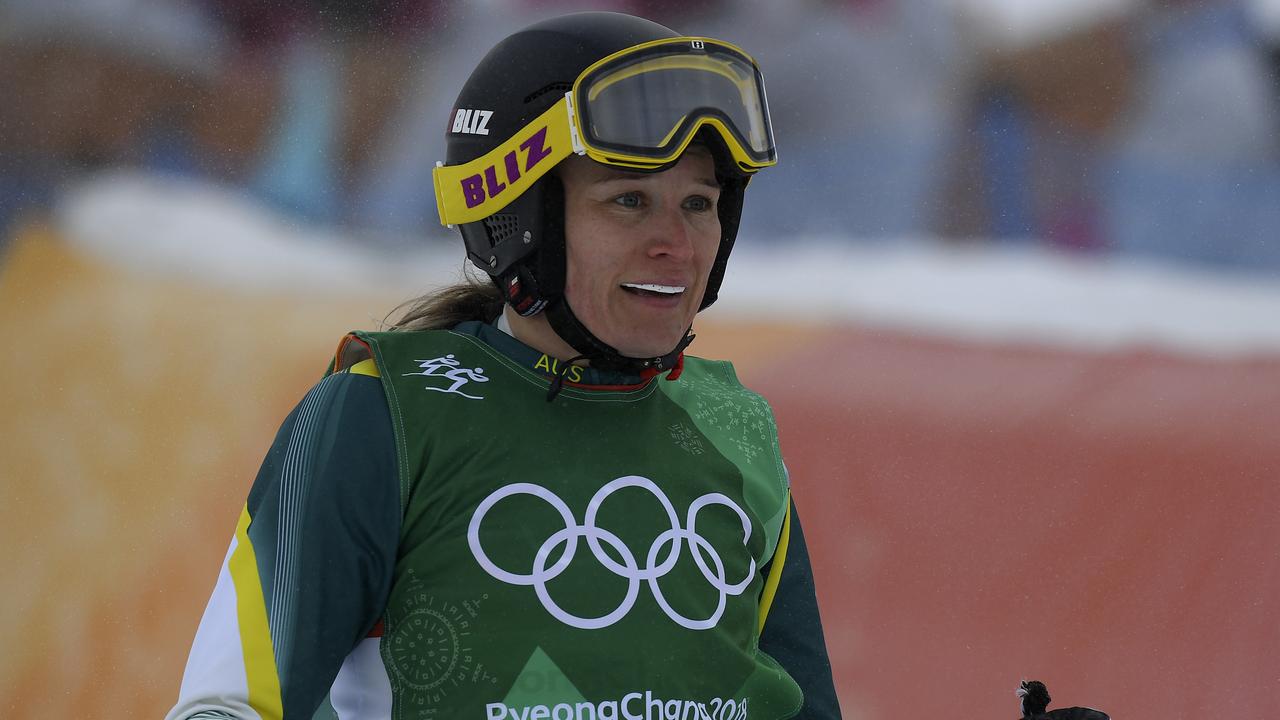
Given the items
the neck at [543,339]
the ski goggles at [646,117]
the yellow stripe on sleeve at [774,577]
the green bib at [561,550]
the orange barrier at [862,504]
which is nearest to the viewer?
the green bib at [561,550]

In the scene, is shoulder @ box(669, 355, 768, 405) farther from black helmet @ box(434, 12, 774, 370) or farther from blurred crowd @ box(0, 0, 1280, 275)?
blurred crowd @ box(0, 0, 1280, 275)

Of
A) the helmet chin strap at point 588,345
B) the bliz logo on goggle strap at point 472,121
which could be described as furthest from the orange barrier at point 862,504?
the helmet chin strap at point 588,345

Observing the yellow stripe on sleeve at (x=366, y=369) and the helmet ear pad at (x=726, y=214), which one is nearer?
the yellow stripe on sleeve at (x=366, y=369)

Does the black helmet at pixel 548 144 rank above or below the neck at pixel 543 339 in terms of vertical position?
above

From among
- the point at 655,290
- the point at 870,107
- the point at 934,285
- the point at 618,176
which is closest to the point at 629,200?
the point at 618,176

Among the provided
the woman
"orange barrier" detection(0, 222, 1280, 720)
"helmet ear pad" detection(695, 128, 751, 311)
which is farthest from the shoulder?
"orange barrier" detection(0, 222, 1280, 720)

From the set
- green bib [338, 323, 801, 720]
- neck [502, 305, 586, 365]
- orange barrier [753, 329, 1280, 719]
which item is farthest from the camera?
orange barrier [753, 329, 1280, 719]

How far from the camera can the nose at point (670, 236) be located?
6.57 feet

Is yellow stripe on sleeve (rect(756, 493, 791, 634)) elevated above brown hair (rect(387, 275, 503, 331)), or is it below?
below

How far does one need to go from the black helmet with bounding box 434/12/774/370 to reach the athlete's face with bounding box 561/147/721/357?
3cm

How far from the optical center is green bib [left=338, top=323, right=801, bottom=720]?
5.99 ft

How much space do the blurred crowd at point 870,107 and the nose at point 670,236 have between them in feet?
14.7

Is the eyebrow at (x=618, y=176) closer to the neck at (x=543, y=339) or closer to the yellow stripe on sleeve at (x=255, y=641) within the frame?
the neck at (x=543, y=339)

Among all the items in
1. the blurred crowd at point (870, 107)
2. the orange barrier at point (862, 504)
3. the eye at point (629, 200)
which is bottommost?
the orange barrier at point (862, 504)
